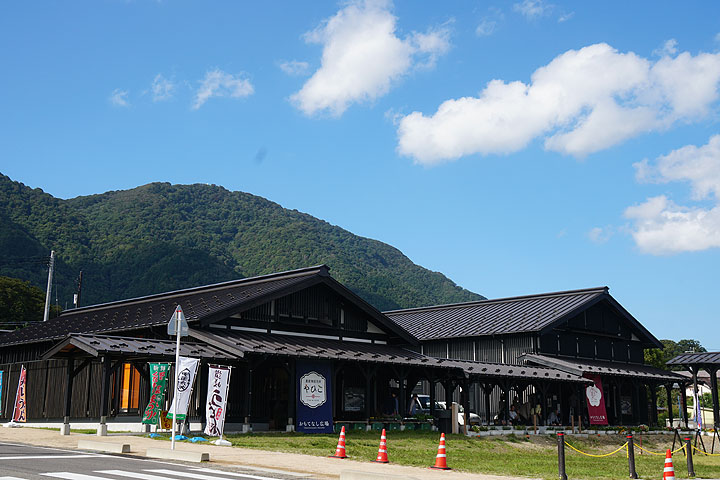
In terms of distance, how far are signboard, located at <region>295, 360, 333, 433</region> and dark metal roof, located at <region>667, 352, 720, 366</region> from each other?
26.2m

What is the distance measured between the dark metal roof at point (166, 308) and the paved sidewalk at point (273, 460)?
656 centimetres

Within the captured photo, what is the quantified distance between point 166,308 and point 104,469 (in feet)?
57.1

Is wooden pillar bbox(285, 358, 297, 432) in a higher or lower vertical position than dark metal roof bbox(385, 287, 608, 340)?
lower

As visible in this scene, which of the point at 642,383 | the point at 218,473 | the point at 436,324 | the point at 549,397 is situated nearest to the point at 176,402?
the point at 218,473

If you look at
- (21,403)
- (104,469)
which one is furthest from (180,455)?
(21,403)

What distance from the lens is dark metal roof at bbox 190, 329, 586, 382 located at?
24.7 meters

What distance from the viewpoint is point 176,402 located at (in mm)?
19375

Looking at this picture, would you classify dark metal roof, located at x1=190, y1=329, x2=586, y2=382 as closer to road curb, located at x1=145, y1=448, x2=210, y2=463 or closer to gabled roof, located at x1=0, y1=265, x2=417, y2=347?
gabled roof, located at x1=0, y1=265, x2=417, y2=347

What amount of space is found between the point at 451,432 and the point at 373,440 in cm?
649

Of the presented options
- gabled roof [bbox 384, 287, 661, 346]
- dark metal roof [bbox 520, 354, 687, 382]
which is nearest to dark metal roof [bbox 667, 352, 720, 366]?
dark metal roof [bbox 520, 354, 687, 382]

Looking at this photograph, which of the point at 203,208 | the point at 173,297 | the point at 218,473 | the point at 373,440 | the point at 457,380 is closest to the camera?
the point at 218,473

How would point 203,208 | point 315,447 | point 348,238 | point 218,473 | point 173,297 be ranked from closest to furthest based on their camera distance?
1. point 218,473
2. point 315,447
3. point 173,297
4. point 203,208
5. point 348,238

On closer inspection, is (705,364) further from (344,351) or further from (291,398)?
(291,398)

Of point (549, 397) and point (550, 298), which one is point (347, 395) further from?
point (550, 298)
